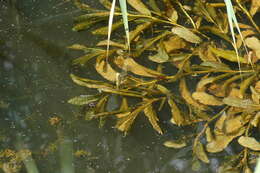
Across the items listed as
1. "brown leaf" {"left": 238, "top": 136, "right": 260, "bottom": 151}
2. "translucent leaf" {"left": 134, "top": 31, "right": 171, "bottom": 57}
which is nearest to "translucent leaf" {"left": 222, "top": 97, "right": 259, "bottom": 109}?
"brown leaf" {"left": 238, "top": 136, "right": 260, "bottom": 151}

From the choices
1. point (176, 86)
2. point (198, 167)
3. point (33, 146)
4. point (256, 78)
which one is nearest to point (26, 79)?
point (33, 146)

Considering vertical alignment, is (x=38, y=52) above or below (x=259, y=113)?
above

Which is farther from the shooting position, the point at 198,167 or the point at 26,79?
the point at 26,79

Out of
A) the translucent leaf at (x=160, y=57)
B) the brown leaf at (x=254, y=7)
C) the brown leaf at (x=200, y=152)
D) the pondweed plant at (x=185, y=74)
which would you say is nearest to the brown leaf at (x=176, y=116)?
the pondweed plant at (x=185, y=74)

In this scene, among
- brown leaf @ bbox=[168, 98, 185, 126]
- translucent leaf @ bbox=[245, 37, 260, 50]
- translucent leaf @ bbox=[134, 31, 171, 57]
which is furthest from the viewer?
translucent leaf @ bbox=[134, 31, 171, 57]

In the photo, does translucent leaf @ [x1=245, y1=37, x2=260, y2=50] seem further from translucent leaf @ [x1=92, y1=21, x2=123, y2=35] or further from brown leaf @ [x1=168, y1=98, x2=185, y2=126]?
translucent leaf @ [x1=92, y1=21, x2=123, y2=35]

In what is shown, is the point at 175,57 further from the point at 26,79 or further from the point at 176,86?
the point at 26,79

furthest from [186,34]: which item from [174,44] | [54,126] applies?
[54,126]
